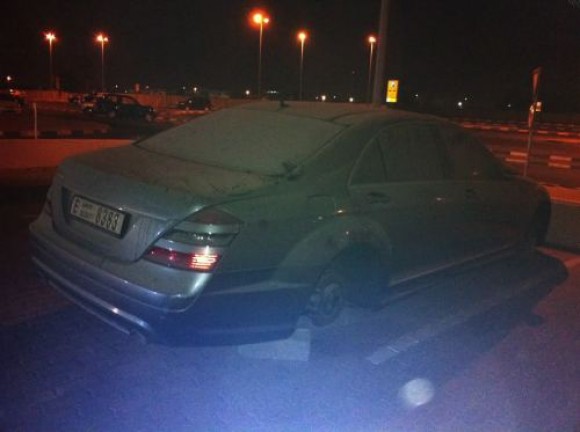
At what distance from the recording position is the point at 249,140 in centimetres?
426

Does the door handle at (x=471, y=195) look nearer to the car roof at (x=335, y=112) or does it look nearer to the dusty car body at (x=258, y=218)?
the dusty car body at (x=258, y=218)

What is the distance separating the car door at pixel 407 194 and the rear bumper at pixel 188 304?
2.91 feet

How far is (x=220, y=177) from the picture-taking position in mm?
3611

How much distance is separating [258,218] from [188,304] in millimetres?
597

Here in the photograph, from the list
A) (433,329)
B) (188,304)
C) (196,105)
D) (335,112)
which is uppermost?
(335,112)

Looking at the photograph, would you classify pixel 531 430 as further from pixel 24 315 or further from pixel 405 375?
pixel 24 315

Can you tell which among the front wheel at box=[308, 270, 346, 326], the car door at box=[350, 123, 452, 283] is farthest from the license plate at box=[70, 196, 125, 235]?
the car door at box=[350, 123, 452, 283]

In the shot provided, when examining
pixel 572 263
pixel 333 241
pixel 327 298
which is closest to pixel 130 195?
pixel 333 241

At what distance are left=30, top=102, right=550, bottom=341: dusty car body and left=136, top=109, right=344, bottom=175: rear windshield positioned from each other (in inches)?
0.6

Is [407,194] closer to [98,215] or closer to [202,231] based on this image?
[202,231]

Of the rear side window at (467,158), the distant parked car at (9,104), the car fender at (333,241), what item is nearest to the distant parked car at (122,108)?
the distant parked car at (9,104)

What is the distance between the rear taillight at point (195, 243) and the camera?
3195 millimetres

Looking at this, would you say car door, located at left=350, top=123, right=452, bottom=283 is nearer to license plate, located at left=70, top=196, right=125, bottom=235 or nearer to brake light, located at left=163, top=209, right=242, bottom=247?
brake light, located at left=163, top=209, right=242, bottom=247

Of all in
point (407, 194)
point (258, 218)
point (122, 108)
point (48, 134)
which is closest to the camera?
point (258, 218)
